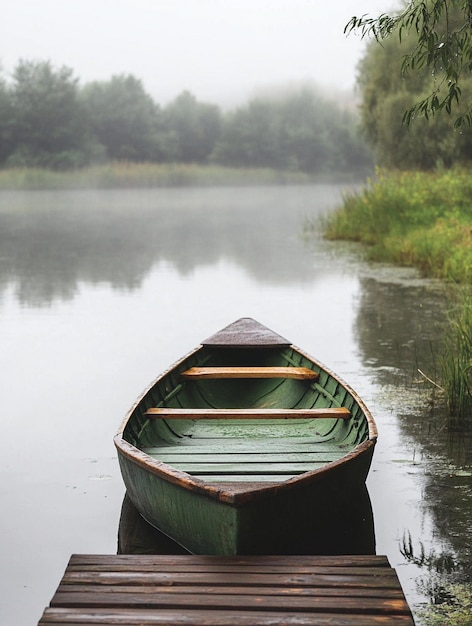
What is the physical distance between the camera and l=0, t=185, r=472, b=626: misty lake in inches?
166

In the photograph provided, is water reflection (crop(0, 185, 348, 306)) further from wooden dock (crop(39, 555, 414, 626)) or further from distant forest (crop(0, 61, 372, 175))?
distant forest (crop(0, 61, 372, 175))

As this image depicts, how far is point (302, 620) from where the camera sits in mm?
2955

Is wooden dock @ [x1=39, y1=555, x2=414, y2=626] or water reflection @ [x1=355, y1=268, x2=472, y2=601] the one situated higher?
wooden dock @ [x1=39, y1=555, x2=414, y2=626]

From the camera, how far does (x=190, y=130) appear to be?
2333 inches

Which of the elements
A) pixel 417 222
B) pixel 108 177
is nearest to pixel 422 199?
pixel 417 222

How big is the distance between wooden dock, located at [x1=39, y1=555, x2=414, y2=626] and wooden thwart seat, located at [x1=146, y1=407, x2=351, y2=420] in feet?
4.33

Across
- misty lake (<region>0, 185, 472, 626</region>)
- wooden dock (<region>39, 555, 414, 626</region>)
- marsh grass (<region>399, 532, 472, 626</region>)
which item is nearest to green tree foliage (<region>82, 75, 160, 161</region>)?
misty lake (<region>0, 185, 472, 626</region>)

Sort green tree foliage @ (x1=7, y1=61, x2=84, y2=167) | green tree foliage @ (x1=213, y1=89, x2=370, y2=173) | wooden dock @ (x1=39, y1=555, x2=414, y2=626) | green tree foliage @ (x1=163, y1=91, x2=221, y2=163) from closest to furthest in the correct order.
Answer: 1. wooden dock @ (x1=39, y1=555, x2=414, y2=626)
2. green tree foliage @ (x1=7, y1=61, x2=84, y2=167)
3. green tree foliage @ (x1=163, y1=91, x2=221, y2=163)
4. green tree foliage @ (x1=213, y1=89, x2=370, y2=173)

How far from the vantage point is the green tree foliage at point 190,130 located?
58.4m

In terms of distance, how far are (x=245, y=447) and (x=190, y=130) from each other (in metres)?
55.8

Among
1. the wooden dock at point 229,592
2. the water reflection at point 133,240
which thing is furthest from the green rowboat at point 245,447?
the water reflection at point 133,240

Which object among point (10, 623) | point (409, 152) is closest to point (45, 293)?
point (10, 623)

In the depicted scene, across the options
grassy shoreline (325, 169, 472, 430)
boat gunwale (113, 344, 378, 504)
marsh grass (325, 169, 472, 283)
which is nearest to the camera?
boat gunwale (113, 344, 378, 504)

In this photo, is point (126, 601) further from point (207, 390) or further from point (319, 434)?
point (207, 390)
